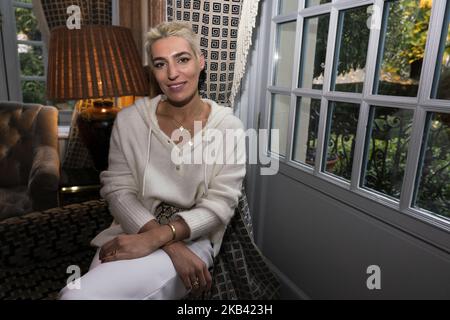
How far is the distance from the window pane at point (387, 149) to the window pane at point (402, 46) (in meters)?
0.08

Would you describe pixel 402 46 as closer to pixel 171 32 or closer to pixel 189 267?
pixel 171 32

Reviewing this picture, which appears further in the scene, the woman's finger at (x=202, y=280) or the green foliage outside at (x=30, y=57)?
the green foliage outside at (x=30, y=57)

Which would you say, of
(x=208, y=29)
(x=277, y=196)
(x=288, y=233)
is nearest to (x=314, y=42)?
(x=208, y=29)

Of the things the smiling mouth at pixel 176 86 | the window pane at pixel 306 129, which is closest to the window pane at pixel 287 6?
the window pane at pixel 306 129

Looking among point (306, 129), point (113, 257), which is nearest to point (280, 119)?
point (306, 129)

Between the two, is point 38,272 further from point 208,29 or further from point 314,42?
point 314,42

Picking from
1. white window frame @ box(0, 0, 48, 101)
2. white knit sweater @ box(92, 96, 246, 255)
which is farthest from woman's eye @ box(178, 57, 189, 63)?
white window frame @ box(0, 0, 48, 101)

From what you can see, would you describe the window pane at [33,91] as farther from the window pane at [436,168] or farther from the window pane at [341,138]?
the window pane at [436,168]

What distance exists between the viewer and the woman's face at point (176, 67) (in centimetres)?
109

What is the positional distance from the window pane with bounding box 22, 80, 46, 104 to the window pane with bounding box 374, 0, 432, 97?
233cm

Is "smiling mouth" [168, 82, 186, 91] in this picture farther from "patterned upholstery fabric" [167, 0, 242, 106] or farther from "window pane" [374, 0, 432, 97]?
"window pane" [374, 0, 432, 97]

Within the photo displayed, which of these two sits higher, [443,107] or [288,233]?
[443,107]

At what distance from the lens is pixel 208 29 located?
4.41ft
